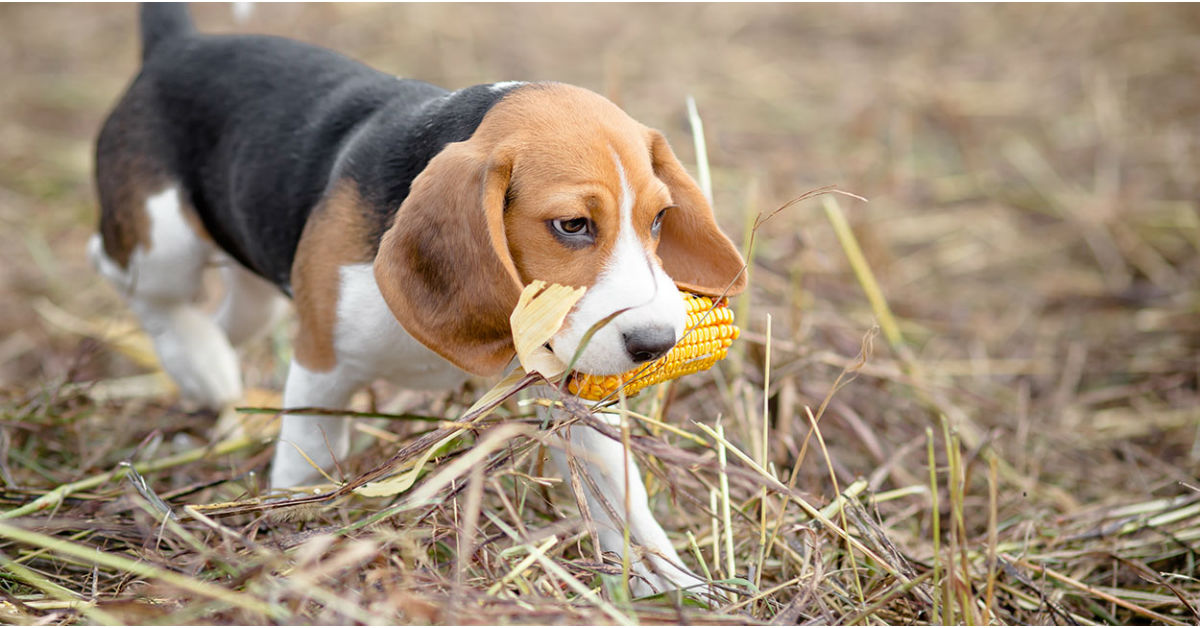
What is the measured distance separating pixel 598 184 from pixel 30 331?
4.59 meters

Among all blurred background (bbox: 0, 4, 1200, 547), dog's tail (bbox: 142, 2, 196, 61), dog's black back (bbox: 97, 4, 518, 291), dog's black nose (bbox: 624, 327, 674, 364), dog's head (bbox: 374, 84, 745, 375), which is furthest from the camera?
blurred background (bbox: 0, 4, 1200, 547)

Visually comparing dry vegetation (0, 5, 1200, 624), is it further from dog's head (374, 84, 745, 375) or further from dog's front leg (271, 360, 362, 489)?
dog's head (374, 84, 745, 375)

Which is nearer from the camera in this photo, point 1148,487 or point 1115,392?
point 1148,487

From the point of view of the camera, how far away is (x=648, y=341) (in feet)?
8.64

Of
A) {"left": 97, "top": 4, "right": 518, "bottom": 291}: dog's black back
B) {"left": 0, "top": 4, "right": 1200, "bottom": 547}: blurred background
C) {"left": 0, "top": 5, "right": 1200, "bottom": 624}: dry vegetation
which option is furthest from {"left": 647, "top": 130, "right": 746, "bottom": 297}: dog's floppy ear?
{"left": 0, "top": 4, "right": 1200, "bottom": 547}: blurred background

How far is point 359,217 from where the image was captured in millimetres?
3340

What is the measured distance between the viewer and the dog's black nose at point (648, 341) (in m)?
2.63

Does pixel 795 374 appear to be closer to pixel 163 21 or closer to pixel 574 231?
pixel 574 231

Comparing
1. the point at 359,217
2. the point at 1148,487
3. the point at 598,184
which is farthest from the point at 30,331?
the point at 1148,487

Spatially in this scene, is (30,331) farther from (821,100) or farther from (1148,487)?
(821,100)

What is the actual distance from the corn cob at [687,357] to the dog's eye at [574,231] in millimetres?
374

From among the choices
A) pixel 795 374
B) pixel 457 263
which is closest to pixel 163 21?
pixel 457 263

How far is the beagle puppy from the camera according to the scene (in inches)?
112

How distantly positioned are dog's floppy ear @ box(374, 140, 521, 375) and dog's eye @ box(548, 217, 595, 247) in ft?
0.50
